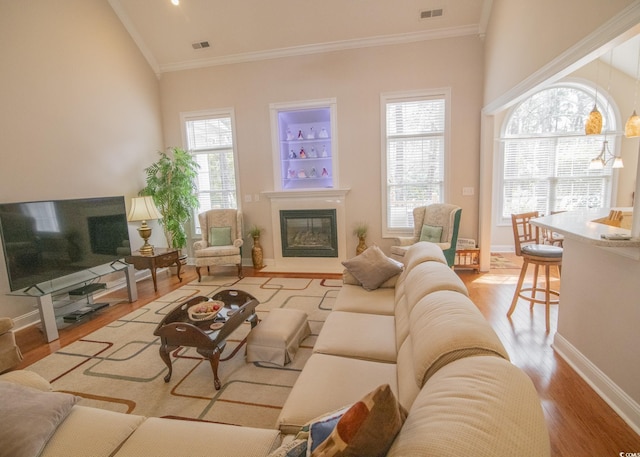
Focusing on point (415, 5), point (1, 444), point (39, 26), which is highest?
point (415, 5)

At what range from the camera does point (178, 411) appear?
2137 millimetres

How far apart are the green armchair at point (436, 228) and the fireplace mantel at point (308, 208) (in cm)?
98

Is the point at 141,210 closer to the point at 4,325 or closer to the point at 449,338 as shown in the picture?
the point at 4,325

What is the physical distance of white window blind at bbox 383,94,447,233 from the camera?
4.85m

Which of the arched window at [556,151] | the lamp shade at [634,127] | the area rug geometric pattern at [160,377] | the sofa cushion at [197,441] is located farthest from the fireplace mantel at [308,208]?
the sofa cushion at [197,441]

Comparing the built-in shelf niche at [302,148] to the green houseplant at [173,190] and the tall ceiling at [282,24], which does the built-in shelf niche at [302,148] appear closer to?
the tall ceiling at [282,24]

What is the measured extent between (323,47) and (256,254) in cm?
347

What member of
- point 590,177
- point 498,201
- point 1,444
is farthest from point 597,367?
point 590,177

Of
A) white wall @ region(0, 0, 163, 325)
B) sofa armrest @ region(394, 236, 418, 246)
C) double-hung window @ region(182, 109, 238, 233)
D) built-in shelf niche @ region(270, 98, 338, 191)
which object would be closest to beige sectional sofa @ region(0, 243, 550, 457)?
sofa armrest @ region(394, 236, 418, 246)

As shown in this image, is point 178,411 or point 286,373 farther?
point 286,373

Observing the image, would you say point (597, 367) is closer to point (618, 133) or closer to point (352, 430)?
point (352, 430)

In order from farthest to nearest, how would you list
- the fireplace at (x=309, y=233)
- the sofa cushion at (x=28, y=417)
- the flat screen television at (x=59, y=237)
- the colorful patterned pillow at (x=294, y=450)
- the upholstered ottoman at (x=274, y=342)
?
the fireplace at (x=309, y=233) → the flat screen television at (x=59, y=237) → the upholstered ottoman at (x=274, y=342) → the sofa cushion at (x=28, y=417) → the colorful patterned pillow at (x=294, y=450)

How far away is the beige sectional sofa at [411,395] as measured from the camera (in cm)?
82

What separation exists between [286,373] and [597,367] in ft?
7.25
